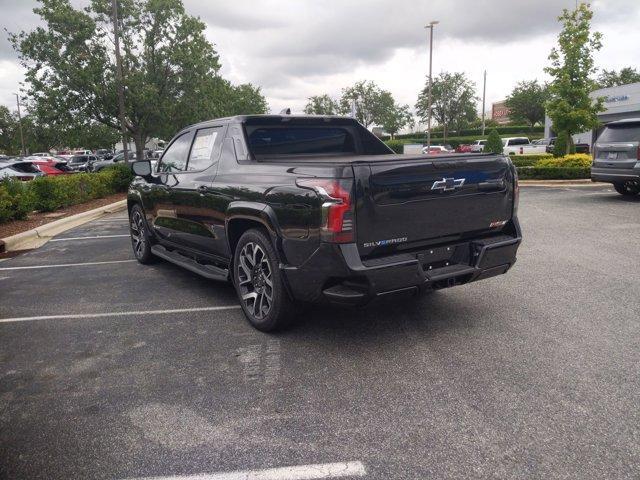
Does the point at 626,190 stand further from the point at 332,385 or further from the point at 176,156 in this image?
the point at 332,385

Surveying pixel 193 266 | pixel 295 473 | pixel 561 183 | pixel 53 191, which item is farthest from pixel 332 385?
pixel 561 183

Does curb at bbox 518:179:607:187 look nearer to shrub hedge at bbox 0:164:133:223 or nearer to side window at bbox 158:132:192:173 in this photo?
shrub hedge at bbox 0:164:133:223

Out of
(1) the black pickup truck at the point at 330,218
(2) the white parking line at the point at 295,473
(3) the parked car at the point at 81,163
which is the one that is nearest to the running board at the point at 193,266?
(1) the black pickup truck at the point at 330,218

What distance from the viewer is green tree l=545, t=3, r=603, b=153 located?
21.8 m

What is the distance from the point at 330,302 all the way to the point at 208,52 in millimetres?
26923

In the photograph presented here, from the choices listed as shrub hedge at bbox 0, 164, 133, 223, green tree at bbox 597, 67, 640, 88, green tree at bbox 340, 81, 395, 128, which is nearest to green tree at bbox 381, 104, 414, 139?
green tree at bbox 340, 81, 395, 128

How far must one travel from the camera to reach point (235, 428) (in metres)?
2.95

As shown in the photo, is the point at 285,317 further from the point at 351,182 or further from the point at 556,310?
the point at 556,310

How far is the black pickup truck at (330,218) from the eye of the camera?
3.59 metres

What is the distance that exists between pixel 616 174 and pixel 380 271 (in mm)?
10347

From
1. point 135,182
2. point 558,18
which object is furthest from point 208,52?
point 135,182

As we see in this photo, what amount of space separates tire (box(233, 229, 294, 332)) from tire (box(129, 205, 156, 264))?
282cm

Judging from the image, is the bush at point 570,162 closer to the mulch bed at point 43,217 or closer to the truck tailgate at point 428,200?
the mulch bed at point 43,217

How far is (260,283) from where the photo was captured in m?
4.39
